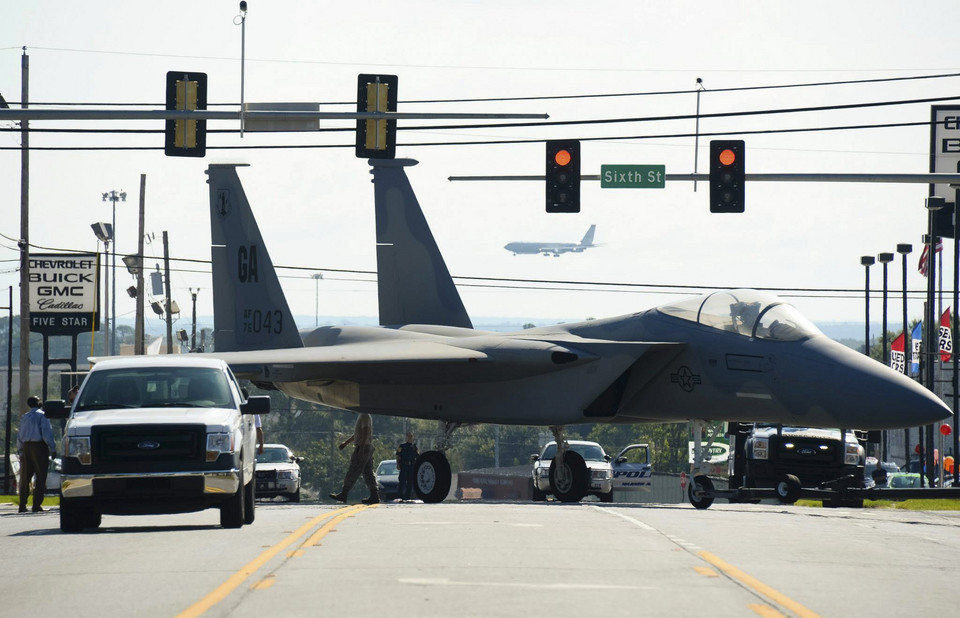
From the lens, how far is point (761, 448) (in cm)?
2441

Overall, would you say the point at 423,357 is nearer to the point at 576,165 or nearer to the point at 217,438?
the point at 576,165

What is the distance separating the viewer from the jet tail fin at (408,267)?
28672mm

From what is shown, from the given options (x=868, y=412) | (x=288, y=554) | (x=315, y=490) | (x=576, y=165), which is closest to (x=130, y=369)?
(x=288, y=554)

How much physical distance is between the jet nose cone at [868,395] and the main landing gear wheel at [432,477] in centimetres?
671

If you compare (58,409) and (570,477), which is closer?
(58,409)

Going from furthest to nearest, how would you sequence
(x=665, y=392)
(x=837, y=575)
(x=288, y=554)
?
(x=665, y=392)
(x=288, y=554)
(x=837, y=575)

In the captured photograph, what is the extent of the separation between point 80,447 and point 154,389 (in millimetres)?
1545

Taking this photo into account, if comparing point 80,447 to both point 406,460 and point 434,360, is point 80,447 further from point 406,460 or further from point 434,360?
point 406,460

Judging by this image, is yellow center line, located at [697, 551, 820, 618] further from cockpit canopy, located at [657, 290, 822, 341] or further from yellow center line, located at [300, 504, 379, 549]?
cockpit canopy, located at [657, 290, 822, 341]

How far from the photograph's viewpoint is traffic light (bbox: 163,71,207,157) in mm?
21594

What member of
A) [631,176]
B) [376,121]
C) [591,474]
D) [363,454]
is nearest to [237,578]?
[363,454]

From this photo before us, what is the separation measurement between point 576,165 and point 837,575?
16.1 meters

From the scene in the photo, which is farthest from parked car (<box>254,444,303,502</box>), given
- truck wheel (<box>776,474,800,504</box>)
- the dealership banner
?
the dealership banner

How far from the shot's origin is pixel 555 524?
48.0ft
